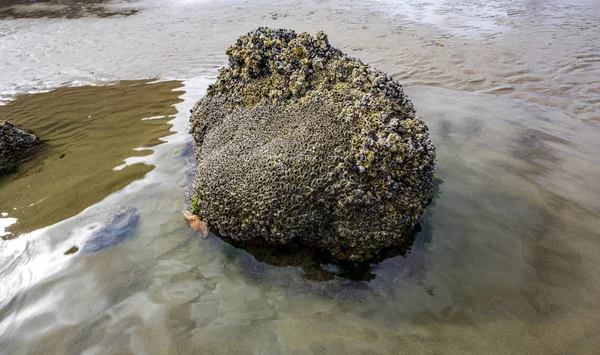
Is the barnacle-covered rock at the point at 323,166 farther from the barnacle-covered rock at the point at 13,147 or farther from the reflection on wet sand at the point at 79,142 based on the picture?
the barnacle-covered rock at the point at 13,147

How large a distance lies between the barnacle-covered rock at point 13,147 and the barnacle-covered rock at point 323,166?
296 centimetres

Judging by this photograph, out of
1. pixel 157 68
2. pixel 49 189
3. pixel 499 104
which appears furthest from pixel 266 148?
pixel 157 68

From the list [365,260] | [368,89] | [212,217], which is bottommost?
[365,260]

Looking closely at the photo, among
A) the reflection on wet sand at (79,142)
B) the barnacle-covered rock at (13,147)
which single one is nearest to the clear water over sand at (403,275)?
the reflection on wet sand at (79,142)

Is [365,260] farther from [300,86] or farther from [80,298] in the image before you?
[80,298]

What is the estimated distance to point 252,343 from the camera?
2.33 m

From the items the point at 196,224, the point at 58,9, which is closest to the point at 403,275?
the point at 196,224

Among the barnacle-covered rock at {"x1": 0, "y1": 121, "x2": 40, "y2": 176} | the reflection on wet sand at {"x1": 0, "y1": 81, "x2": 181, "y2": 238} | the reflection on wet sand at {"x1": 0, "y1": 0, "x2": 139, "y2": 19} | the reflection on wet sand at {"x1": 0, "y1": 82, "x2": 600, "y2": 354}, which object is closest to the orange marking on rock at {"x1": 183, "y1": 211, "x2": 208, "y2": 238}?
the reflection on wet sand at {"x1": 0, "y1": 82, "x2": 600, "y2": 354}

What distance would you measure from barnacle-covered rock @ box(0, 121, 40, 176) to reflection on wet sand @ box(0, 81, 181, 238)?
136 mm

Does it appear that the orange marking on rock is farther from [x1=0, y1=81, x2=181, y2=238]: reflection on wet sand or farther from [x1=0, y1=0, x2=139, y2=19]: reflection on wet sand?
[x1=0, y1=0, x2=139, y2=19]: reflection on wet sand

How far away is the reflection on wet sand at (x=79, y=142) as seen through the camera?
3750 millimetres

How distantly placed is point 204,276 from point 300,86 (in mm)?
1957

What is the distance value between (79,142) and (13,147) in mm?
757

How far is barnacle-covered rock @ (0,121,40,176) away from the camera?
175 inches
